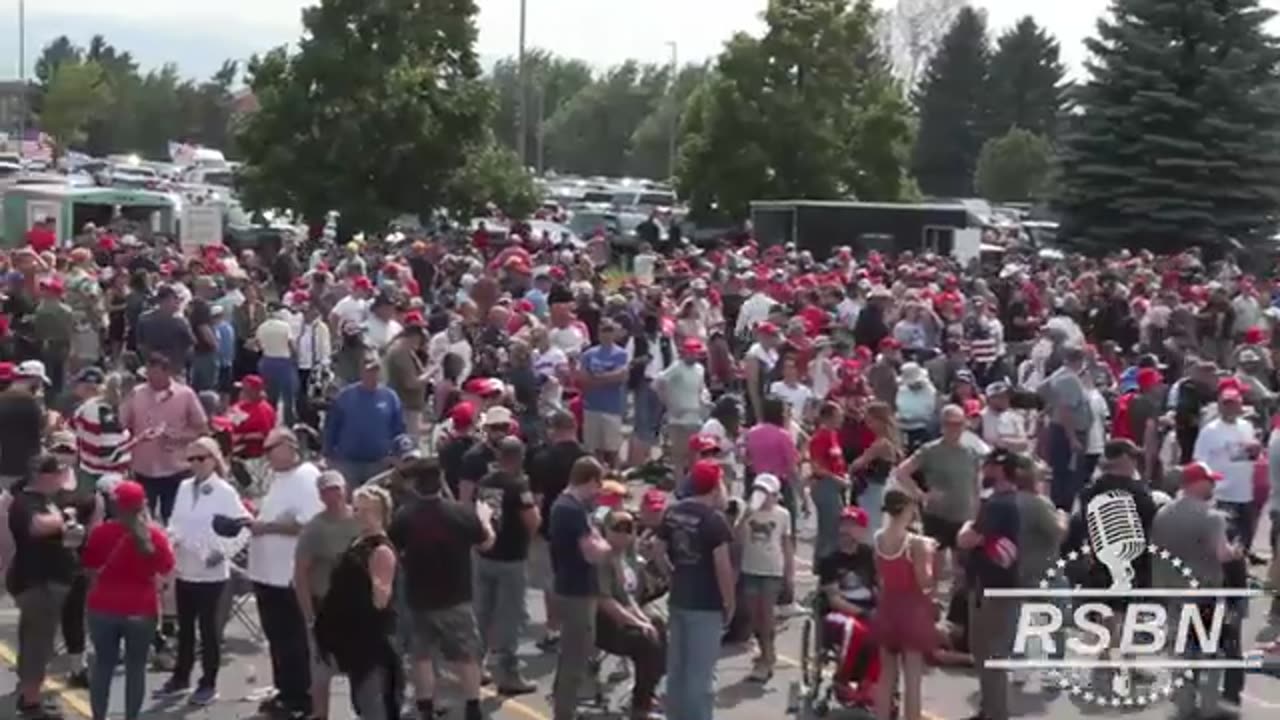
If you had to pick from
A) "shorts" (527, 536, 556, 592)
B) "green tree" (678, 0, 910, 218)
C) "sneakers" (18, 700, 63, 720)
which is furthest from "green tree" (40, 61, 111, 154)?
"sneakers" (18, 700, 63, 720)

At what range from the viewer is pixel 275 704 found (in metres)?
12.8

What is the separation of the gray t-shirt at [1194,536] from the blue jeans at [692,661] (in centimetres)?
290

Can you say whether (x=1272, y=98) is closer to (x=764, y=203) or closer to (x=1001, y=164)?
(x=764, y=203)

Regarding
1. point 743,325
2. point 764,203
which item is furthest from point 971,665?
point 764,203

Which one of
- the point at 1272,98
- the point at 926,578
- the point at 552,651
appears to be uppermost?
the point at 1272,98

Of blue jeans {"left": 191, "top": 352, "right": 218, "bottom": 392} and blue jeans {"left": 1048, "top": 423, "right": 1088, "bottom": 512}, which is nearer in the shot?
blue jeans {"left": 1048, "top": 423, "right": 1088, "bottom": 512}

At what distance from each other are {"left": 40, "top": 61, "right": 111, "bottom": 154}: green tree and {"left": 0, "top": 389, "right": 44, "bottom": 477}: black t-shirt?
279ft

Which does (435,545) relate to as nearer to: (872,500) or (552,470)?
(552,470)

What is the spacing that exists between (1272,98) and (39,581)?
1561 inches

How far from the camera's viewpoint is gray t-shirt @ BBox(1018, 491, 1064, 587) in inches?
508

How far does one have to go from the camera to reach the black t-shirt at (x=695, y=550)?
39.4 feet

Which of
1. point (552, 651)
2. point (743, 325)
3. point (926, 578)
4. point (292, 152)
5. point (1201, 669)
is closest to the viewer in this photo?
point (926, 578)

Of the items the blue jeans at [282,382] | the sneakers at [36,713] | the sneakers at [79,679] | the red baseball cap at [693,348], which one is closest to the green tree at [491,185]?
the blue jeans at [282,382]

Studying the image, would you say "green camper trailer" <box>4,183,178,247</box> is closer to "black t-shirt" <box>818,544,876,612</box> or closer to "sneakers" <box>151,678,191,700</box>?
"sneakers" <box>151,678,191,700</box>
